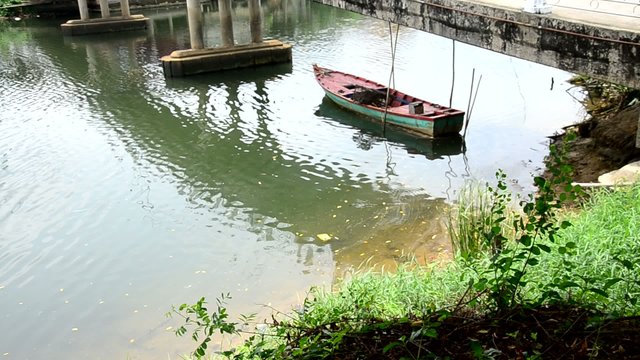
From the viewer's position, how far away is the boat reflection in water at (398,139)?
13969 millimetres

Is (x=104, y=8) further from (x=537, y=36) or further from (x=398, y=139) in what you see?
(x=537, y=36)

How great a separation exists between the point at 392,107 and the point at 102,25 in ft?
62.0

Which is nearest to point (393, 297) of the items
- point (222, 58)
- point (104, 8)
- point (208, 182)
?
point (208, 182)

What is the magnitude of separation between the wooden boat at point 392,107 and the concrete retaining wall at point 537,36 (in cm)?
375

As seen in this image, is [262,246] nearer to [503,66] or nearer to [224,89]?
[224,89]

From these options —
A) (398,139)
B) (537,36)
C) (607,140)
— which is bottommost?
(398,139)

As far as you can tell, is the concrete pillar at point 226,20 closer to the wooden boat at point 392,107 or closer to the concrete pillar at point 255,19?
the concrete pillar at point 255,19

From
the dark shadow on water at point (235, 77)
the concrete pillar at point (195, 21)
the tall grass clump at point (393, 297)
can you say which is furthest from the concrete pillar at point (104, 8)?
the tall grass clump at point (393, 297)

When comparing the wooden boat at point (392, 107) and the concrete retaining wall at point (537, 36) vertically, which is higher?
the concrete retaining wall at point (537, 36)

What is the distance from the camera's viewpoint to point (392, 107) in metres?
15.7

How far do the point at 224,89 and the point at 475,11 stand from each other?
11.6m

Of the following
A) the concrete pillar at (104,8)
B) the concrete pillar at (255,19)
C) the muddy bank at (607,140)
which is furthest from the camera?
the concrete pillar at (104,8)

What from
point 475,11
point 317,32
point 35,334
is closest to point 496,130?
point 475,11

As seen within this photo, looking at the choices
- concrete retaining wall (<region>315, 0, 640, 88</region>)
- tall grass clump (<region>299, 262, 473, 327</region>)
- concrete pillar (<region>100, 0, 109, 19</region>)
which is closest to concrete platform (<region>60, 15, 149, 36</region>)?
concrete pillar (<region>100, 0, 109, 19</region>)
